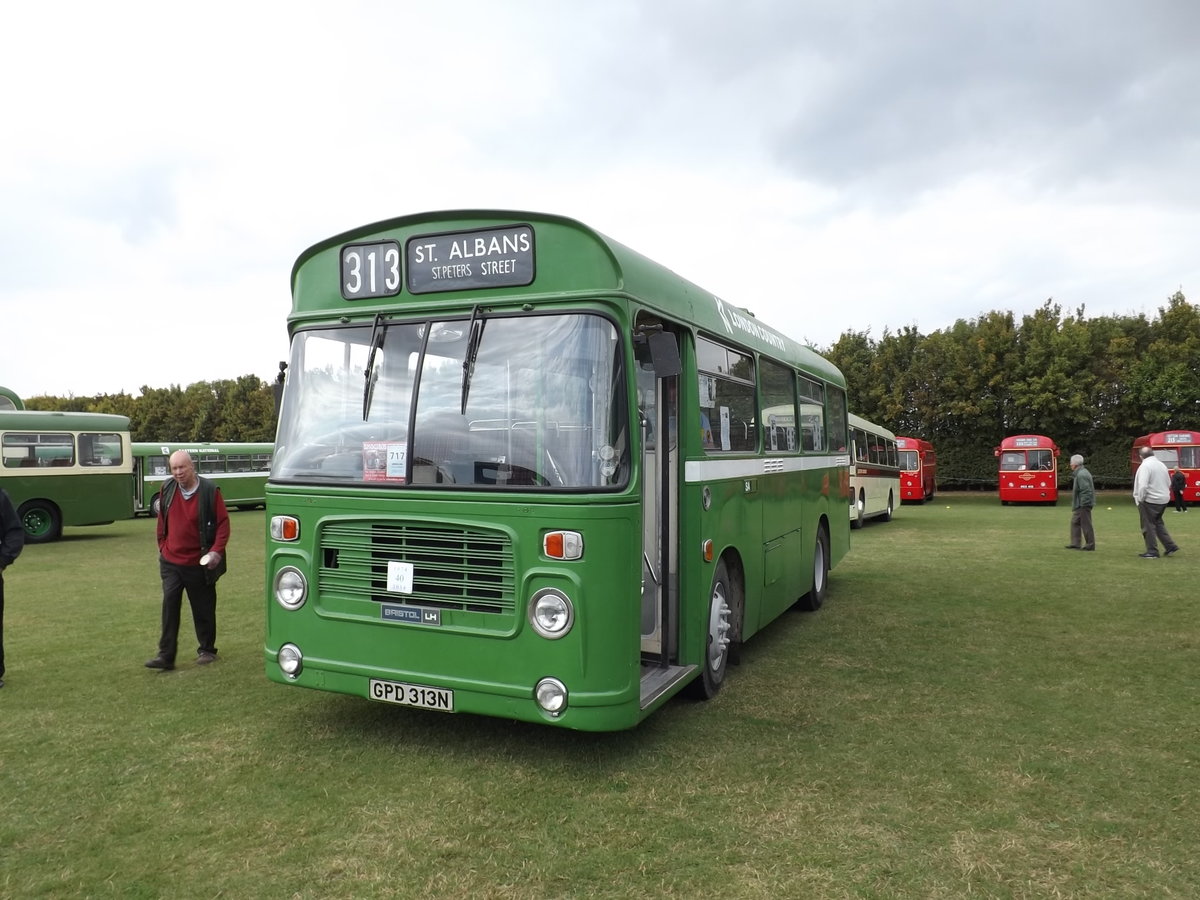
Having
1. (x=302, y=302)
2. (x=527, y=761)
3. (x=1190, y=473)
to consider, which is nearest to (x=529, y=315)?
(x=302, y=302)

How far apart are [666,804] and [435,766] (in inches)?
55.3

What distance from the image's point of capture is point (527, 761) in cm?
527

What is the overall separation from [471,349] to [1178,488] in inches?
1160

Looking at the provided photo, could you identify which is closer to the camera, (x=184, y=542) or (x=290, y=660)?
(x=290, y=660)

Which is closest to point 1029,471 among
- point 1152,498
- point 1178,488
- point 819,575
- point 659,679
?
point 1178,488

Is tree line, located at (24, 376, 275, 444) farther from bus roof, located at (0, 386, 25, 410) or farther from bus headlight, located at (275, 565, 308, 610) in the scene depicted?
bus headlight, located at (275, 565, 308, 610)

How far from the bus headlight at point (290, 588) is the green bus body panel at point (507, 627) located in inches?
3.0

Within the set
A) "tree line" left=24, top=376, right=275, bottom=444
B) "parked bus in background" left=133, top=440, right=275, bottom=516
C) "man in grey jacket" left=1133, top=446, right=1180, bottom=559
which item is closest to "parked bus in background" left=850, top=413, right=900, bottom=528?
"man in grey jacket" left=1133, top=446, right=1180, bottom=559

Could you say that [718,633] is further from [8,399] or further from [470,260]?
[8,399]

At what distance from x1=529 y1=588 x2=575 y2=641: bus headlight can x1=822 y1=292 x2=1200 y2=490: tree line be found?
128 ft

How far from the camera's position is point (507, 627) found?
198 inches

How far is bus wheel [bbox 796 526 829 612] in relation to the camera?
1042 cm

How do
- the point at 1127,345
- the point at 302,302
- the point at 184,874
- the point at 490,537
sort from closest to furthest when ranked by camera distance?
the point at 184,874 < the point at 490,537 < the point at 302,302 < the point at 1127,345

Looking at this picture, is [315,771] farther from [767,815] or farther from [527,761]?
[767,815]
